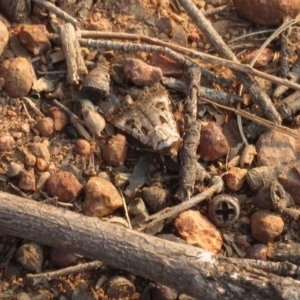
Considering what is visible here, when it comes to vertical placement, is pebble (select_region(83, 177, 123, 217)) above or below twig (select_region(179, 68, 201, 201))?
below

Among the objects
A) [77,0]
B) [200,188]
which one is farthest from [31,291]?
[77,0]

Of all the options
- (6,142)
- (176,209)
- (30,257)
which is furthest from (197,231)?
(6,142)

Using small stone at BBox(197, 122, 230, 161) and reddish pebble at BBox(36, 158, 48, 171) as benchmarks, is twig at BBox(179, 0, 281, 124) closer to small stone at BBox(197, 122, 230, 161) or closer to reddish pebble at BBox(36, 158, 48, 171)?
small stone at BBox(197, 122, 230, 161)

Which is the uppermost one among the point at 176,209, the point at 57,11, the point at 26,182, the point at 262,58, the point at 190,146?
the point at 57,11

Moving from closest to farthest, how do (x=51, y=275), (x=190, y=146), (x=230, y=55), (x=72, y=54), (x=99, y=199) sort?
(x=51, y=275) < (x=99, y=199) < (x=190, y=146) < (x=72, y=54) < (x=230, y=55)

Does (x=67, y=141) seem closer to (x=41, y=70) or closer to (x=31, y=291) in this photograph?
(x=41, y=70)

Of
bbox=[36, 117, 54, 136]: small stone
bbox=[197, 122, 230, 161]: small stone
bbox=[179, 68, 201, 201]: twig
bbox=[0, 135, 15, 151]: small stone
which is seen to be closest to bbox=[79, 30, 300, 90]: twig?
bbox=[179, 68, 201, 201]: twig

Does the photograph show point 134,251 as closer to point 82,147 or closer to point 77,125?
point 82,147
